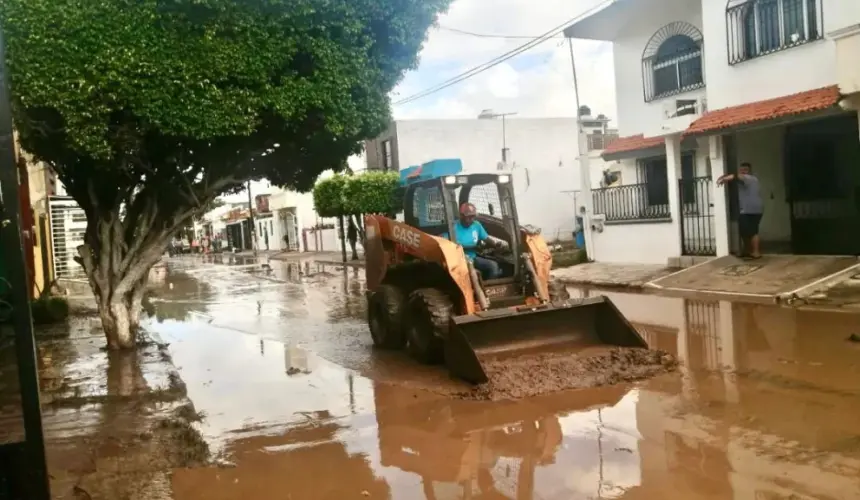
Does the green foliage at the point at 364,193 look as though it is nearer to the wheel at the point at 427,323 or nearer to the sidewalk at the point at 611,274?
the sidewalk at the point at 611,274

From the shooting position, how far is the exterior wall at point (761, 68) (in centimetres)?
1354

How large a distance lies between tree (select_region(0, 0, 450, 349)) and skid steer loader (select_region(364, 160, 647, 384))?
1802 millimetres

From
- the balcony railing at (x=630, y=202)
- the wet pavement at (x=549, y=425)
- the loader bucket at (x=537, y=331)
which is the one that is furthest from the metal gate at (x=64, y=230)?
the loader bucket at (x=537, y=331)

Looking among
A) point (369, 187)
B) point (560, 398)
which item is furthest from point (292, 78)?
point (369, 187)

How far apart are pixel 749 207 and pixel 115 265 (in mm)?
10903

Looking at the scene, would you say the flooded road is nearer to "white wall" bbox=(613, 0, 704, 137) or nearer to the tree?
the tree

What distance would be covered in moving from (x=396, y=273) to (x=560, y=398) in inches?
143

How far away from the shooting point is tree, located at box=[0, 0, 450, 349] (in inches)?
318

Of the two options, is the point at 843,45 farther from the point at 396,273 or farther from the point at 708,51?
the point at 396,273

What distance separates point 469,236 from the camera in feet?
27.6

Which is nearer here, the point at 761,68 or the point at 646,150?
the point at 761,68

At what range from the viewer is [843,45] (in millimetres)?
11641

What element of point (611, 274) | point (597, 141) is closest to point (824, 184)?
point (611, 274)

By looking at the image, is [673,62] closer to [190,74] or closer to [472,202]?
[472,202]
